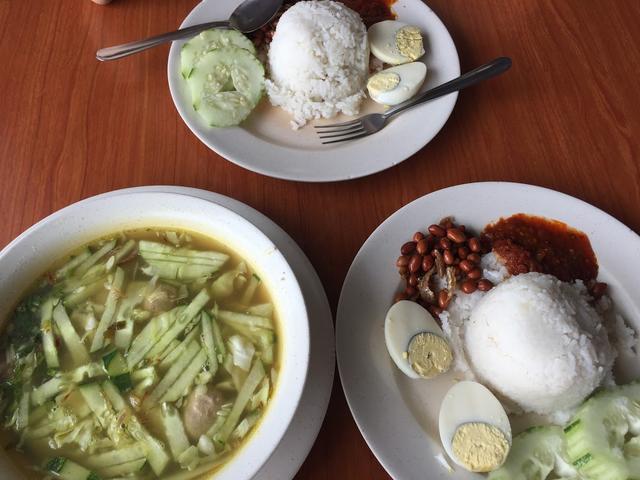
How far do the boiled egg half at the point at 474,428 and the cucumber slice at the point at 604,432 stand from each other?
0.40ft

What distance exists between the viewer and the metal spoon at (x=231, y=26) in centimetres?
156

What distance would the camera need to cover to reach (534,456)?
1.06 m

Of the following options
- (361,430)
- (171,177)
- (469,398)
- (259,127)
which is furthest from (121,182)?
(469,398)

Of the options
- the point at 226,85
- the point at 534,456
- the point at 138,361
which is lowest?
the point at 534,456

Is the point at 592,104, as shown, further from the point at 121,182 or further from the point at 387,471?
the point at 121,182

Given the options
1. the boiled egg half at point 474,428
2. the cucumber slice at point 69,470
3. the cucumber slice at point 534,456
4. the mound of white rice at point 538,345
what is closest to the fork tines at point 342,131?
the mound of white rice at point 538,345

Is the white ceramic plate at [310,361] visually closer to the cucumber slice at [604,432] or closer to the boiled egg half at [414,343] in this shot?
the boiled egg half at [414,343]

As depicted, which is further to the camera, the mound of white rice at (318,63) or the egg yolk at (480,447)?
the mound of white rice at (318,63)

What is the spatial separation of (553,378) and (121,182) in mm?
1132

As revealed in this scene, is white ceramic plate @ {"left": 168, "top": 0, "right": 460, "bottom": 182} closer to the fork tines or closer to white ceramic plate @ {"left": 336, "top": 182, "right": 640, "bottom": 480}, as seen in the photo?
the fork tines

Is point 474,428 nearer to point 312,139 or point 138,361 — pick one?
point 138,361

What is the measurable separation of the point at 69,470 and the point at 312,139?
97 centimetres

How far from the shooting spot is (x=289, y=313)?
1.04m

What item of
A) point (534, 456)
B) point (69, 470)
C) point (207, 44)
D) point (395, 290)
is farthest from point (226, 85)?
point (534, 456)
